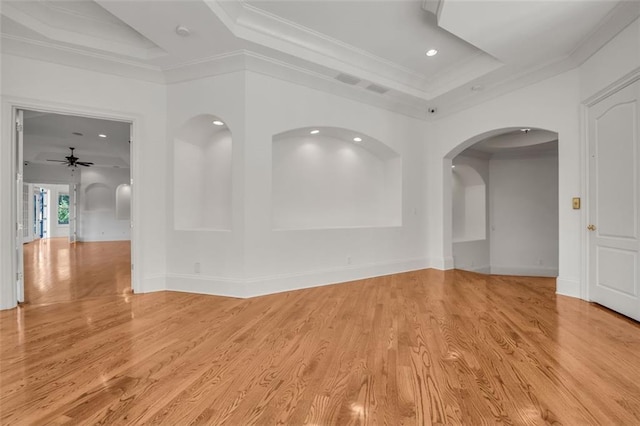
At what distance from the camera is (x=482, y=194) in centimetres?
831

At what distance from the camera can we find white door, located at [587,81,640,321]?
3.03 meters

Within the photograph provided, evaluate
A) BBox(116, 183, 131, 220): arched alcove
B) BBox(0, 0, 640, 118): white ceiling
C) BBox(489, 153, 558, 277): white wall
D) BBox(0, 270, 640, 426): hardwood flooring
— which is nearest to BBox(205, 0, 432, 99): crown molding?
BBox(0, 0, 640, 118): white ceiling

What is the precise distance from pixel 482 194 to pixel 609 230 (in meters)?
5.18

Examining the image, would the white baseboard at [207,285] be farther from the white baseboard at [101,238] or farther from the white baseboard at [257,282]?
the white baseboard at [101,238]

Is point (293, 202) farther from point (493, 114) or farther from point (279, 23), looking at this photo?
point (493, 114)

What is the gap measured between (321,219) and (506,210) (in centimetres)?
619

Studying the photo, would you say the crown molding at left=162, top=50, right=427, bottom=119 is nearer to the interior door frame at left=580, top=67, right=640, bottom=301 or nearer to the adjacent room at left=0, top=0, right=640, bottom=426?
the adjacent room at left=0, top=0, right=640, bottom=426

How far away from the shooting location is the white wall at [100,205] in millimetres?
11992

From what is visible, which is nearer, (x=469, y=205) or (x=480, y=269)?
(x=480, y=269)

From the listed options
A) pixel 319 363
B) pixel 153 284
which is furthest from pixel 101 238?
pixel 319 363

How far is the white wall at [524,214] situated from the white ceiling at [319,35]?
4603 mm

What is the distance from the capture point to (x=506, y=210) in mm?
8320

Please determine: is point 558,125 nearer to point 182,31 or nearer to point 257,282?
point 257,282

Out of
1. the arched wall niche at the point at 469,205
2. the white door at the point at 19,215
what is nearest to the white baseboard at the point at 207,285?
the white door at the point at 19,215
